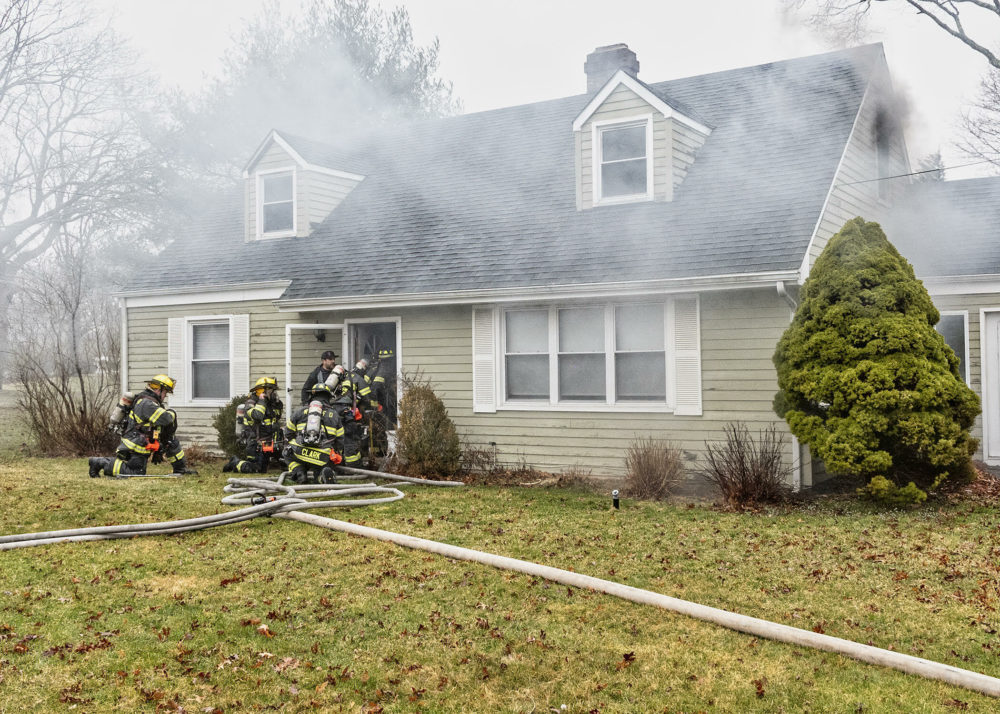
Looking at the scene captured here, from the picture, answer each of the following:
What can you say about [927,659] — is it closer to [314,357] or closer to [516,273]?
[516,273]

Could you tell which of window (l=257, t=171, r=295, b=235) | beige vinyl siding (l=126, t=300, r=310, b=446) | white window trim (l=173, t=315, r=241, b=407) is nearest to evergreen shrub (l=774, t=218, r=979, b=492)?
beige vinyl siding (l=126, t=300, r=310, b=446)

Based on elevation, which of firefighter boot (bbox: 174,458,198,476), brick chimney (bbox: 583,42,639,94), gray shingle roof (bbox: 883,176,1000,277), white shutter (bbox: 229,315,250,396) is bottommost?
firefighter boot (bbox: 174,458,198,476)

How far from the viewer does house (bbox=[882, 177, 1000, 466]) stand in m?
12.2

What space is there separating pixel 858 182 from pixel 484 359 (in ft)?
18.7

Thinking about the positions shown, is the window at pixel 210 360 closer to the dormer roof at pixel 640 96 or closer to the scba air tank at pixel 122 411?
the scba air tank at pixel 122 411

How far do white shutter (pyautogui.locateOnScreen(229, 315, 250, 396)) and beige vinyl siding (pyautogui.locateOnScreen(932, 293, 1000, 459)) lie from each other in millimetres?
10694

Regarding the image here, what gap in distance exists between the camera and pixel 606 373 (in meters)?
11.8

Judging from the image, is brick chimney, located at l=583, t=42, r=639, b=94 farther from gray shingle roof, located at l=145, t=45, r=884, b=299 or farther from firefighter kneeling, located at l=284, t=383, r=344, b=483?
firefighter kneeling, located at l=284, t=383, r=344, b=483

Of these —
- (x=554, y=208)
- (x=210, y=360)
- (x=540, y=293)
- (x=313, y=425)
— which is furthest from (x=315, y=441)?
(x=210, y=360)

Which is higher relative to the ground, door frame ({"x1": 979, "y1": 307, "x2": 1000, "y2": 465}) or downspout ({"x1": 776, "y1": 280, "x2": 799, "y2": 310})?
downspout ({"x1": 776, "y1": 280, "x2": 799, "y2": 310})

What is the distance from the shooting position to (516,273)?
39.6 ft

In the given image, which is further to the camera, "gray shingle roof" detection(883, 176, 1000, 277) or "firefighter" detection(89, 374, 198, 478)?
"gray shingle roof" detection(883, 176, 1000, 277)

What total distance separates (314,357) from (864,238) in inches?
328

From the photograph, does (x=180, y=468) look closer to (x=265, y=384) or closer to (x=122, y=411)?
(x=122, y=411)
